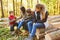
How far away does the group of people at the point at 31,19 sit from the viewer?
5.37 ft

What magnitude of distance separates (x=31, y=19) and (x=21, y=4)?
0.18 meters

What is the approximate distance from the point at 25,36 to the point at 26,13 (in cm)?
22

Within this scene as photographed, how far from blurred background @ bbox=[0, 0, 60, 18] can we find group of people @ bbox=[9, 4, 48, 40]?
41 millimetres

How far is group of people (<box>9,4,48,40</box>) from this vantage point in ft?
5.37

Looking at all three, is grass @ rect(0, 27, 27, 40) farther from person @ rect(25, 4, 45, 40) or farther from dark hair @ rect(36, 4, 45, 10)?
dark hair @ rect(36, 4, 45, 10)

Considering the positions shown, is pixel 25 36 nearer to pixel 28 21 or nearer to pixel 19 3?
pixel 28 21

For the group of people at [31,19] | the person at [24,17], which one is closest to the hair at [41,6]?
the group of people at [31,19]

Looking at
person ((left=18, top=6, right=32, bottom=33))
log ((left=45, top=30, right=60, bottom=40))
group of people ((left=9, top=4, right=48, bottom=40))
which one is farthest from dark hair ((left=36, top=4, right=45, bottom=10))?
log ((left=45, top=30, right=60, bottom=40))

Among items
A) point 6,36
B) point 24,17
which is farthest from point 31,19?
point 6,36

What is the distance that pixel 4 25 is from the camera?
1684mm

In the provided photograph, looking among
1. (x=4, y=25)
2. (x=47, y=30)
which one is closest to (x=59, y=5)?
(x=47, y=30)

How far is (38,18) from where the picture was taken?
1.65 meters

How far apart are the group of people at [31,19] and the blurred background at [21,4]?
4 centimetres

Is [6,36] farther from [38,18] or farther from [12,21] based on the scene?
[38,18]
